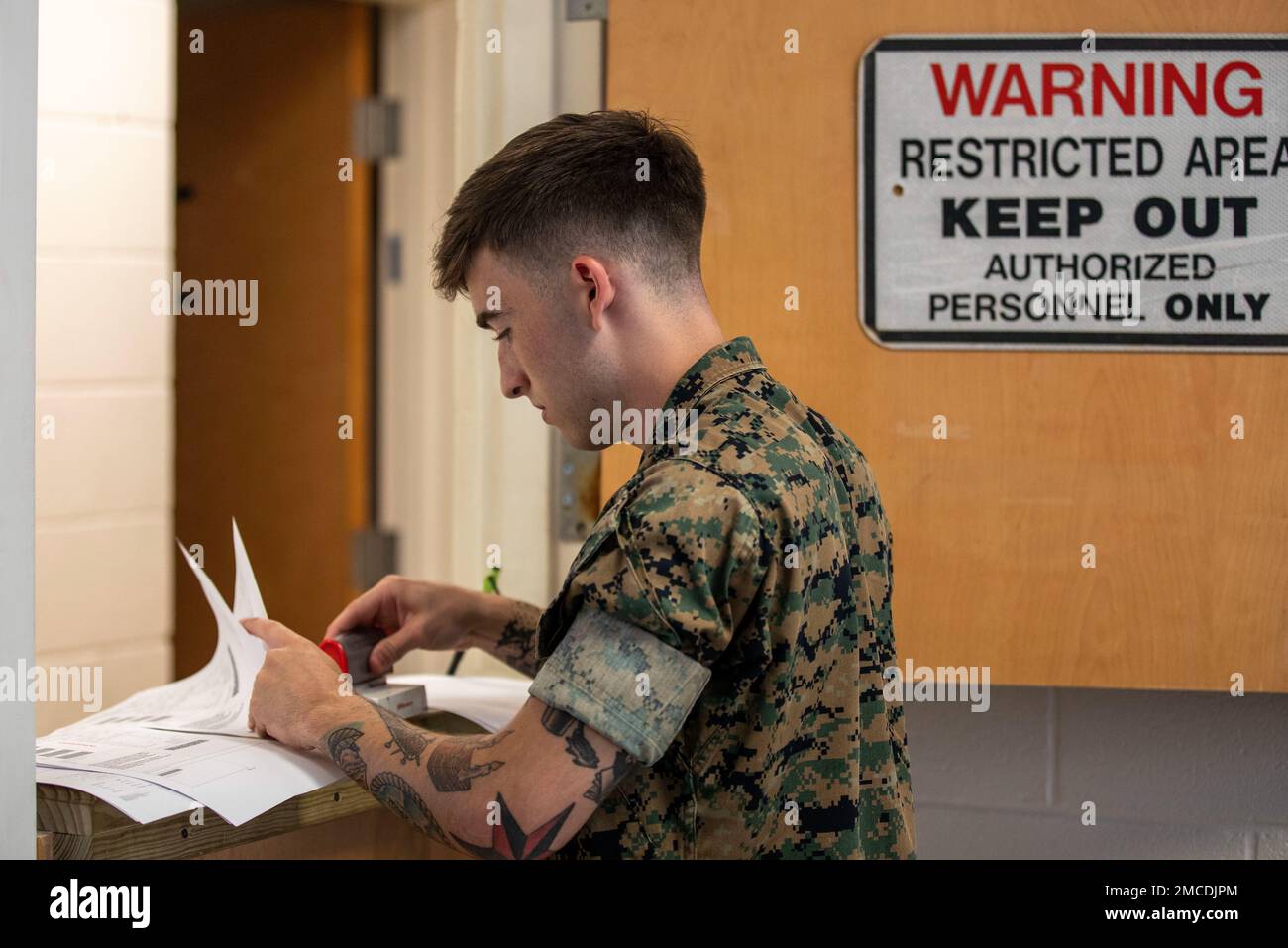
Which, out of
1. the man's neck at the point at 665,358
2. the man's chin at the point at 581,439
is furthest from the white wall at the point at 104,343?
the man's neck at the point at 665,358

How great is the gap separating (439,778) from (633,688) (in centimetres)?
19

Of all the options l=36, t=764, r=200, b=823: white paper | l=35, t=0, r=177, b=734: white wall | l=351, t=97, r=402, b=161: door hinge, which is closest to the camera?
l=36, t=764, r=200, b=823: white paper

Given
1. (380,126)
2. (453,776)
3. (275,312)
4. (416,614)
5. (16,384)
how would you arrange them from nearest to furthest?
(16,384), (453,776), (416,614), (380,126), (275,312)

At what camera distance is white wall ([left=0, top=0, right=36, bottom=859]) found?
0.81 m

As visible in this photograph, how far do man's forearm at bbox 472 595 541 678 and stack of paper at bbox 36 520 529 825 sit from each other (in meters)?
0.05

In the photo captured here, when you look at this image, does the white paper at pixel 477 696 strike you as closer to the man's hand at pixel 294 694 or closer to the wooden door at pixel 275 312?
the man's hand at pixel 294 694

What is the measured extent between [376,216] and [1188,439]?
146 centimetres

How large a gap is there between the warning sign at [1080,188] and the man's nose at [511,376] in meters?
0.49

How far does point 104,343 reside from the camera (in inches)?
71.0

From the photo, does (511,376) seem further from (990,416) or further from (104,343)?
(104,343)

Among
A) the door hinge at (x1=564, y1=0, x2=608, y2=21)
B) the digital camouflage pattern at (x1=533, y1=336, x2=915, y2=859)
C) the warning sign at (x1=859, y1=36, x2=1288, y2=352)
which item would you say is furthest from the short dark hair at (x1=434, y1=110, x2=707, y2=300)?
the door hinge at (x1=564, y1=0, x2=608, y2=21)

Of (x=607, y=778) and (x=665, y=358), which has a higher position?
(x=665, y=358)

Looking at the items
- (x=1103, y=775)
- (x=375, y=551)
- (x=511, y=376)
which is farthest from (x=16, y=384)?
(x=375, y=551)

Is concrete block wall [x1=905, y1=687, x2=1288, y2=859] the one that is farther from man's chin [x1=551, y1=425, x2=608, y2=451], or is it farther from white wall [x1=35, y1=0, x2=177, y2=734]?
white wall [x1=35, y1=0, x2=177, y2=734]
